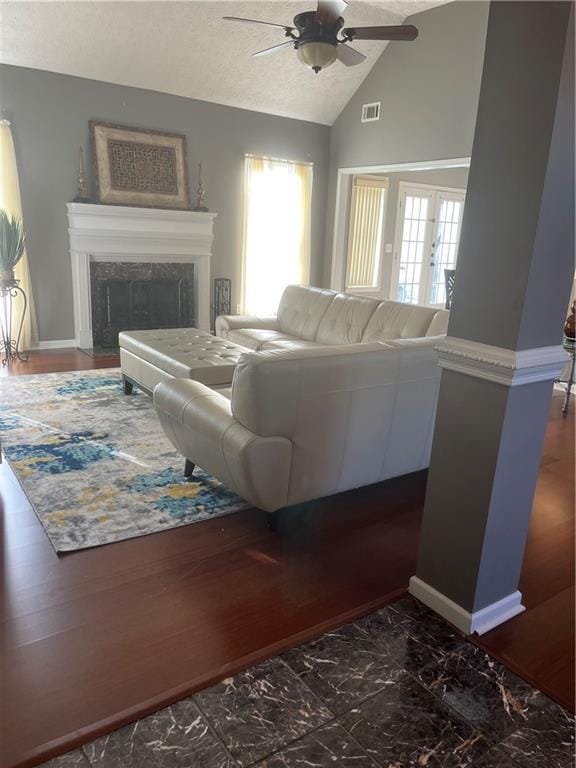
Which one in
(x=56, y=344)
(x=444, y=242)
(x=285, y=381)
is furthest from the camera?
(x=444, y=242)

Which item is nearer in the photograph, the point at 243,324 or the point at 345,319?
the point at 345,319

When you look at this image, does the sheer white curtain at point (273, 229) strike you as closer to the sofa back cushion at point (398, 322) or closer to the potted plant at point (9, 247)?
the potted plant at point (9, 247)

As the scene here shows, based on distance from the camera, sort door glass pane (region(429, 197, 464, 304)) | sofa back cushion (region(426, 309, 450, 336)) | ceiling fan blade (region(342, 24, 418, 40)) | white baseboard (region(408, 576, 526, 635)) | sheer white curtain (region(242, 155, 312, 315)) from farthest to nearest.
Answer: door glass pane (region(429, 197, 464, 304))
sheer white curtain (region(242, 155, 312, 315))
sofa back cushion (region(426, 309, 450, 336))
ceiling fan blade (region(342, 24, 418, 40))
white baseboard (region(408, 576, 526, 635))

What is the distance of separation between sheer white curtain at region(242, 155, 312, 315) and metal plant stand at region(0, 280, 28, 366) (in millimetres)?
2672

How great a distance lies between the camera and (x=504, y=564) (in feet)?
6.54

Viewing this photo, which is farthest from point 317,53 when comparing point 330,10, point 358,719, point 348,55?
point 358,719

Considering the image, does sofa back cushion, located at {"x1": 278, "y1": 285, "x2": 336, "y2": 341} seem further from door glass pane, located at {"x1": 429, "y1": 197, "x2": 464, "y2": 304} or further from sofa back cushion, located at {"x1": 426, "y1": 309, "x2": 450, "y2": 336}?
door glass pane, located at {"x1": 429, "y1": 197, "x2": 464, "y2": 304}

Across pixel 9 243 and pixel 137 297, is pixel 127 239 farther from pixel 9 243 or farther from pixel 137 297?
pixel 9 243

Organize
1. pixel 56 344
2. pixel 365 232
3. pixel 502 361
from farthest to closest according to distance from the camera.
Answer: pixel 365 232, pixel 56 344, pixel 502 361

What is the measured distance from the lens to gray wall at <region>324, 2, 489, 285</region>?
5566mm

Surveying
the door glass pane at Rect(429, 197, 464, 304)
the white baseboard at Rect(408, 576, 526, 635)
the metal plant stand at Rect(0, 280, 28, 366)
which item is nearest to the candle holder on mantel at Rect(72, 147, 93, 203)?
the metal plant stand at Rect(0, 280, 28, 366)

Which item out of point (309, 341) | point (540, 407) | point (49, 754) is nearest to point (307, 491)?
point (540, 407)

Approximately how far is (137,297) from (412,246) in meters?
4.61

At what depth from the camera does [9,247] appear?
512 centimetres
